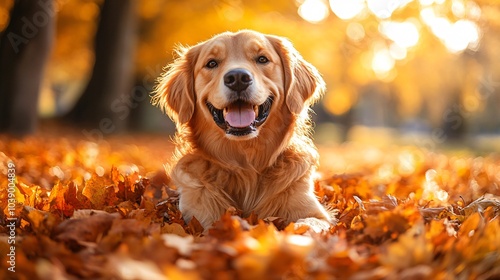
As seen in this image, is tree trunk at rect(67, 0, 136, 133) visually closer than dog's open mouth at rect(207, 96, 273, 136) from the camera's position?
No

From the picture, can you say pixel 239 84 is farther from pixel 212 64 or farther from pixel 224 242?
pixel 224 242

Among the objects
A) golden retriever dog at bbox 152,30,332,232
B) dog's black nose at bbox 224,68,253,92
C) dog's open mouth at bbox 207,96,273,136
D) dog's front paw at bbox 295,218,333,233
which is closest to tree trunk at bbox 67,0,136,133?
golden retriever dog at bbox 152,30,332,232

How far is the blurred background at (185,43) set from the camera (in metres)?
9.73

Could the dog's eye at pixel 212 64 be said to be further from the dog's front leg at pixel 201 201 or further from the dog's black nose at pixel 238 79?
the dog's front leg at pixel 201 201

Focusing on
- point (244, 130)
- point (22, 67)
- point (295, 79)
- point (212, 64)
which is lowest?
point (244, 130)

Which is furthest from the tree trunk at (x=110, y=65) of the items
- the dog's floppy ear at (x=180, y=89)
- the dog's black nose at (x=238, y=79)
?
the dog's black nose at (x=238, y=79)

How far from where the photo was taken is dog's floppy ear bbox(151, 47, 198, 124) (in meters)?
3.99

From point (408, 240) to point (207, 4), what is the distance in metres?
14.0

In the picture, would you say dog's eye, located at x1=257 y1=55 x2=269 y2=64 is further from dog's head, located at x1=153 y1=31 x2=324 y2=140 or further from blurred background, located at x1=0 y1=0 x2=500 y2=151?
blurred background, located at x1=0 y1=0 x2=500 y2=151

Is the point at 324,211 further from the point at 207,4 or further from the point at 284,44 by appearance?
the point at 207,4

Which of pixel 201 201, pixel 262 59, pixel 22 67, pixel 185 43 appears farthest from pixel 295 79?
pixel 185 43

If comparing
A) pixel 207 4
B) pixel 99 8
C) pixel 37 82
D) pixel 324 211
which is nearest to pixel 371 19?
pixel 207 4

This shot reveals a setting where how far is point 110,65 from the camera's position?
14.7 m

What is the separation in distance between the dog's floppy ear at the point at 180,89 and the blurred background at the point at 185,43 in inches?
141
